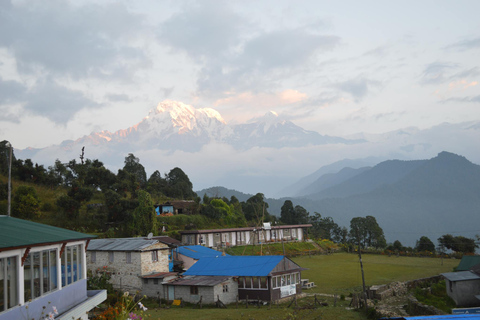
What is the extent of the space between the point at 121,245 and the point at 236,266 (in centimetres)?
986

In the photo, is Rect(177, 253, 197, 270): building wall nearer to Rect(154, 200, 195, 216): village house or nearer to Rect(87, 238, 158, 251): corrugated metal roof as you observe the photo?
Rect(87, 238, 158, 251): corrugated metal roof

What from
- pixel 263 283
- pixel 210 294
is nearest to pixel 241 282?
pixel 263 283

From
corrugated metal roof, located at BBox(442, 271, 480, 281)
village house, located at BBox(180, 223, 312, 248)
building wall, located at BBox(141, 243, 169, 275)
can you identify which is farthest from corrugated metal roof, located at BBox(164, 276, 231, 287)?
village house, located at BBox(180, 223, 312, 248)

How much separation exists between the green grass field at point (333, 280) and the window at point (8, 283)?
330 cm

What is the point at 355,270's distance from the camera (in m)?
44.3

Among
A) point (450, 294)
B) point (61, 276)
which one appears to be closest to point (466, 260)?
point (450, 294)

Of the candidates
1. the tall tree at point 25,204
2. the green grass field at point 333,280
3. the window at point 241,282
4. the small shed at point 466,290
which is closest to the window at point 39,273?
the green grass field at point 333,280

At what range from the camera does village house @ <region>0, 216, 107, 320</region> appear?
9.41 m

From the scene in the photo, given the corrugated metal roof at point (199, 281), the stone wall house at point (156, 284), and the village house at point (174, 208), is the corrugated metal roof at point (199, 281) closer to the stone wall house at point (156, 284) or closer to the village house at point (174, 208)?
the stone wall house at point (156, 284)

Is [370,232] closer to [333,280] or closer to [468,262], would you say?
[468,262]

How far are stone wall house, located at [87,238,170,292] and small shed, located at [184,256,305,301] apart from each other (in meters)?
2.80

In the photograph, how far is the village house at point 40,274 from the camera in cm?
941

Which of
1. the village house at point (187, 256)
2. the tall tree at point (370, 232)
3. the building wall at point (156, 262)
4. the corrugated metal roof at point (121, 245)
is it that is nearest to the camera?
the building wall at point (156, 262)

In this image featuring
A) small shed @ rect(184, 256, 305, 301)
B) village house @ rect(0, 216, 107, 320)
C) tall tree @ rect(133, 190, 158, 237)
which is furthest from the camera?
tall tree @ rect(133, 190, 158, 237)
